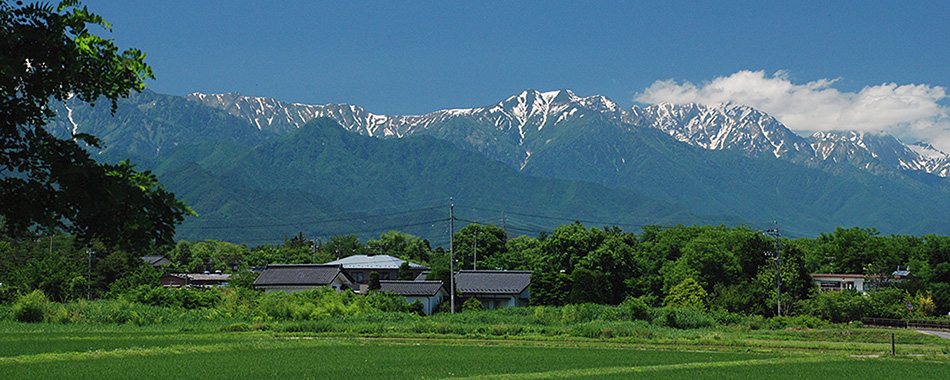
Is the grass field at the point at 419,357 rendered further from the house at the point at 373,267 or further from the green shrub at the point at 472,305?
the house at the point at 373,267

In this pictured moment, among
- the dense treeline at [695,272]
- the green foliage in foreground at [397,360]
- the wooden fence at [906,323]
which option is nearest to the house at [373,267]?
the dense treeline at [695,272]

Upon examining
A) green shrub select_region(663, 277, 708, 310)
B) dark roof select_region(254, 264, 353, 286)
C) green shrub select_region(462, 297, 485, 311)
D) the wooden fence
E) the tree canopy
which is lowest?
the wooden fence

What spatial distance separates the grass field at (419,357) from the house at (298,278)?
28377 millimetres

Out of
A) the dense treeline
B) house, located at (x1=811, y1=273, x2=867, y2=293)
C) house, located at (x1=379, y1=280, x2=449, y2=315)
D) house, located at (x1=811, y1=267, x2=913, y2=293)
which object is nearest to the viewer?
the dense treeline

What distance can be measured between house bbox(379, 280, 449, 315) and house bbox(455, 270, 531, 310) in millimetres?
4261

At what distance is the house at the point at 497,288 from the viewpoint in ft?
217

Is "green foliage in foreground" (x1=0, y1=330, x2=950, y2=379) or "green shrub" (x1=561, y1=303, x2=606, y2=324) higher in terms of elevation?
"green foliage in foreground" (x1=0, y1=330, x2=950, y2=379)

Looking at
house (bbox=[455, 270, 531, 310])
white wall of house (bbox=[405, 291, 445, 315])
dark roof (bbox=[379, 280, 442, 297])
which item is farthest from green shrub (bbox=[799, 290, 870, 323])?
white wall of house (bbox=[405, 291, 445, 315])

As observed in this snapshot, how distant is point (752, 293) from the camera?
5769 centimetres

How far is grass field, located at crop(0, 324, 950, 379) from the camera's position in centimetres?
2339

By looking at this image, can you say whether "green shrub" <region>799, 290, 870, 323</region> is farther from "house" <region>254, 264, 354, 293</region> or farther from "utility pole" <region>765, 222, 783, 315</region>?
"house" <region>254, 264, 354, 293</region>

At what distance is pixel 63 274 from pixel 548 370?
53.6m

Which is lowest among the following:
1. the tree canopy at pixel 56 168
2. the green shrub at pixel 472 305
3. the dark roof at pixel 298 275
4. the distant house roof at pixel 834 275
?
the green shrub at pixel 472 305

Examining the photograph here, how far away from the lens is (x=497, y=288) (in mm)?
66625
